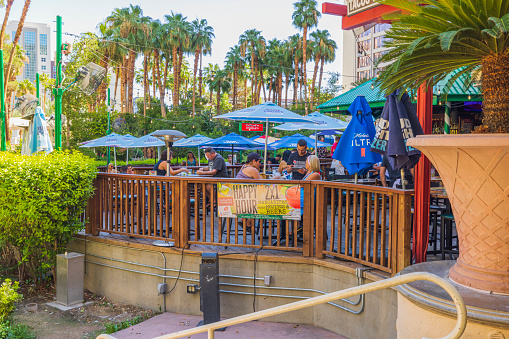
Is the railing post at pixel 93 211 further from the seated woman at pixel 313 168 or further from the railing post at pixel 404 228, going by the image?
the railing post at pixel 404 228

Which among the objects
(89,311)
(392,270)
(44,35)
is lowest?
(89,311)

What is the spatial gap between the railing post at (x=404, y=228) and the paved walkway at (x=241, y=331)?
4.86ft

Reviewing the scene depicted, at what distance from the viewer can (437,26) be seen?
3.15 meters

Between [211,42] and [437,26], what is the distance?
4856 centimetres

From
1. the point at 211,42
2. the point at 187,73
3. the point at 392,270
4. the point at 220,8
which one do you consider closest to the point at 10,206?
the point at 392,270

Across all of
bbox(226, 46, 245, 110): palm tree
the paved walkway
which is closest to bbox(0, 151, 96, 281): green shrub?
the paved walkway

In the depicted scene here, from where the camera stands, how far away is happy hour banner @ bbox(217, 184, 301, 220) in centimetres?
620

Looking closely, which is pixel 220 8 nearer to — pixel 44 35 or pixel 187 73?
pixel 187 73

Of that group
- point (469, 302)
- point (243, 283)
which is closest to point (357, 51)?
point (243, 283)

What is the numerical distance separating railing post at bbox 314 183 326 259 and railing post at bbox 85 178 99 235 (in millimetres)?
3900

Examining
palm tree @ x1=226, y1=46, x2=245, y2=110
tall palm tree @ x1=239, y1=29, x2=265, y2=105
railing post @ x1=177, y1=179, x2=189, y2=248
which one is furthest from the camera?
palm tree @ x1=226, y1=46, x2=245, y2=110

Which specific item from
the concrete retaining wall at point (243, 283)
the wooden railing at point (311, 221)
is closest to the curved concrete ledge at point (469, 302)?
the wooden railing at point (311, 221)

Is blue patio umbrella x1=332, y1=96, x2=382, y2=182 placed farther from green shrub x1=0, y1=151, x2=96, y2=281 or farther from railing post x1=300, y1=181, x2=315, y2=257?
green shrub x1=0, y1=151, x2=96, y2=281

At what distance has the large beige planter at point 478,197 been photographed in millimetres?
2932
